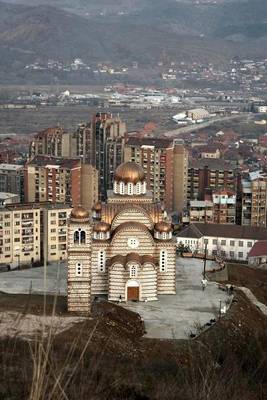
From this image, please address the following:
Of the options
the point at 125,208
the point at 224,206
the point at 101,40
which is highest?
the point at 101,40

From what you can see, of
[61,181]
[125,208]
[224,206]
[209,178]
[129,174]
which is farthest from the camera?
[209,178]

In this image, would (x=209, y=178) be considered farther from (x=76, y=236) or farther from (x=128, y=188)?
(x=76, y=236)

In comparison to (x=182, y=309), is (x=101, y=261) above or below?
above

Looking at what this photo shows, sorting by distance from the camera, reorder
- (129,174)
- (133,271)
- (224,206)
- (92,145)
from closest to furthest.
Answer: (133,271) < (129,174) < (224,206) < (92,145)

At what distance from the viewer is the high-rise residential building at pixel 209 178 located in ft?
90.2

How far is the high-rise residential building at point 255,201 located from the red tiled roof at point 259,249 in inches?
140

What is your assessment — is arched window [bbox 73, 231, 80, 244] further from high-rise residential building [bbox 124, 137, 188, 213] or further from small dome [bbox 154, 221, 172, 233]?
high-rise residential building [bbox 124, 137, 188, 213]

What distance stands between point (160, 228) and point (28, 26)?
100131mm

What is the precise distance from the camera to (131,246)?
16.2 m

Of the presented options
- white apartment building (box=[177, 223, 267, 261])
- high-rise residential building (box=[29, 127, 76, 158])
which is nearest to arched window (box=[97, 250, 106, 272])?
white apartment building (box=[177, 223, 267, 261])

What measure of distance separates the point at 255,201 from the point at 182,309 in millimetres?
10341

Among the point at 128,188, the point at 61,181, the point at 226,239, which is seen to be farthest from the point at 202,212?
the point at 128,188

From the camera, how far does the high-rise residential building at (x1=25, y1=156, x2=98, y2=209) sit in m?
25.2

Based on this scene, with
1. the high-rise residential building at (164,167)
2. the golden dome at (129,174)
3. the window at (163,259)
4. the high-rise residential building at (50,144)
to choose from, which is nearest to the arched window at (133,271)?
the window at (163,259)
